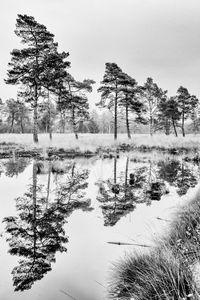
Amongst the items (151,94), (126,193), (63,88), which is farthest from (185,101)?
(126,193)

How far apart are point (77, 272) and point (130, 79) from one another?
33.5 metres

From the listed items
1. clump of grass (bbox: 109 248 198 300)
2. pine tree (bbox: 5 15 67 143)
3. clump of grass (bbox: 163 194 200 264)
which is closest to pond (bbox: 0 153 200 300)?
clump of grass (bbox: 109 248 198 300)

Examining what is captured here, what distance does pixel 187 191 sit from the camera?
25.9ft

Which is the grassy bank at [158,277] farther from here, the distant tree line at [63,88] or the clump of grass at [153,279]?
the distant tree line at [63,88]

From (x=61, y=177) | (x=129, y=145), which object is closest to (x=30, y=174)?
(x=61, y=177)

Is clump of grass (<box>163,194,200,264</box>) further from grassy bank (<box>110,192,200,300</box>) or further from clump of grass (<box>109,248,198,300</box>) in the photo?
clump of grass (<box>109,248,198,300</box>)

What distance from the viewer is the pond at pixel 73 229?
9.48 feet

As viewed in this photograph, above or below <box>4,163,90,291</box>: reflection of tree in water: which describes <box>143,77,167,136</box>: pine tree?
above

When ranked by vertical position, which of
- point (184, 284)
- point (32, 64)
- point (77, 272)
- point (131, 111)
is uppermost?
point (32, 64)

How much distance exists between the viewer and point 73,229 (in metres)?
4.56

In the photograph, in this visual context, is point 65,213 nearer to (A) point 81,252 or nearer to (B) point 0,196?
(A) point 81,252

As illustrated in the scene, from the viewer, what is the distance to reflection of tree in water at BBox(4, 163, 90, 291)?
10.3ft

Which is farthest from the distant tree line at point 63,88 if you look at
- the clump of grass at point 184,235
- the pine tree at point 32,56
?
the clump of grass at point 184,235

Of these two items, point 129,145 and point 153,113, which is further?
point 153,113
